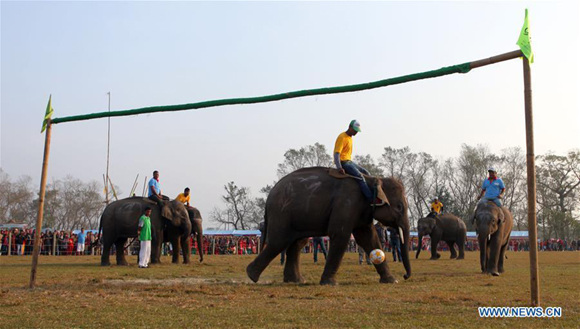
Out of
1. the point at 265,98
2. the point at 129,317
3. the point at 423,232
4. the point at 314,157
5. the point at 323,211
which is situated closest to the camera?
the point at 129,317

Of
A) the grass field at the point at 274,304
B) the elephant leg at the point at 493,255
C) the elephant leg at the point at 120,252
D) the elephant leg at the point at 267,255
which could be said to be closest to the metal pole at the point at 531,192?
the grass field at the point at 274,304

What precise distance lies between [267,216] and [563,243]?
6627 centimetres

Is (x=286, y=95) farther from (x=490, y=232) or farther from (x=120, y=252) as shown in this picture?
(x=120, y=252)

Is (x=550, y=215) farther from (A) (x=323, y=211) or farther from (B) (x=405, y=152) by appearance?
(A) (x=323, y=211)

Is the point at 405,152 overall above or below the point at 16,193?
above

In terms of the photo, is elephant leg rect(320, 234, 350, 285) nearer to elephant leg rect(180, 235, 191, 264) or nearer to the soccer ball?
the soccer ball

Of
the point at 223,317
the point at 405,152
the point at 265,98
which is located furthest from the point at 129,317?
the point at 405,152

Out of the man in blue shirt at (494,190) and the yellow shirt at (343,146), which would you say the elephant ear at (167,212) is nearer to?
the yellow shirt at (343,146)

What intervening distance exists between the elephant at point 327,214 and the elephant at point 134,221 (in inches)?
380

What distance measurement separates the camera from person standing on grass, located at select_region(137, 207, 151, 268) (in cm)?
2083

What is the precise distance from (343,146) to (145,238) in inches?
411

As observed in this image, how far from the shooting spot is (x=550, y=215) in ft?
263

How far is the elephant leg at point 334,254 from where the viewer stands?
42.5ft

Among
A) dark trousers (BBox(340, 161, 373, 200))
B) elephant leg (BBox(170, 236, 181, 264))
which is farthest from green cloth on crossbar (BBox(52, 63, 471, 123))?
elephant leg (BBox(170, 236, 181, 264))
